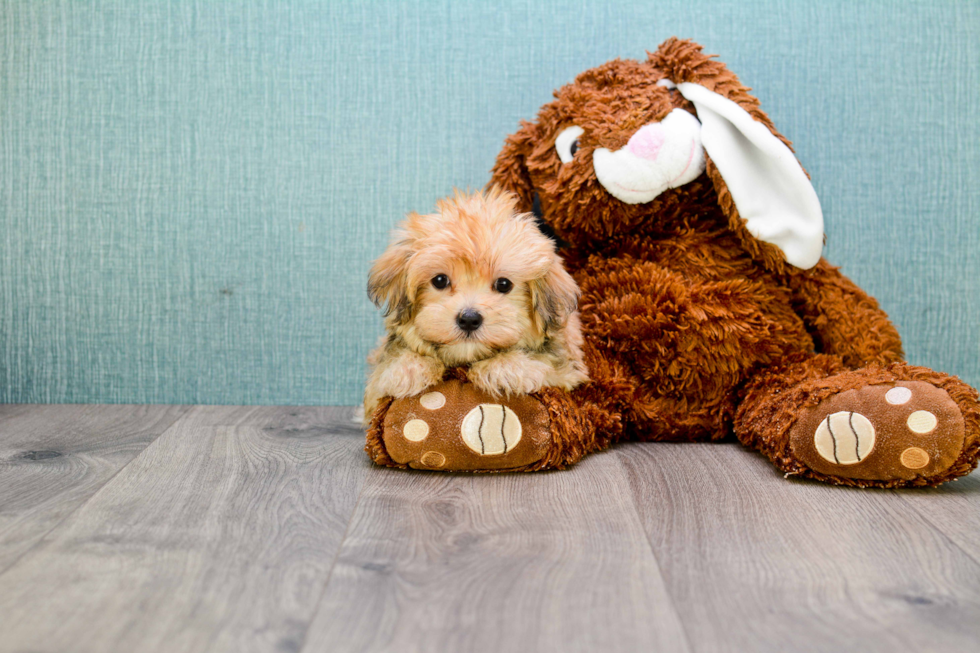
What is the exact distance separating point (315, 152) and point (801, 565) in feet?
3.94

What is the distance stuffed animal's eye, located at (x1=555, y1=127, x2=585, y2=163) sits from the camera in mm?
1367

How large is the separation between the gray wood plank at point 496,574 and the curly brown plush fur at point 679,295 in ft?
0.84

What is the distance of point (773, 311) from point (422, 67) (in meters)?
0.84

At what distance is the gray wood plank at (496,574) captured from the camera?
0.72 metres

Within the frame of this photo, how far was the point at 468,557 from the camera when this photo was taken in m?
0.88

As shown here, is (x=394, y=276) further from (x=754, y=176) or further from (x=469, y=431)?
(x=754, y=176)

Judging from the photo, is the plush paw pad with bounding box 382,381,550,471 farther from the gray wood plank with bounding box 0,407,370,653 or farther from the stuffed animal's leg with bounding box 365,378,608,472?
the gray wood plank with bounding box 0,407,370,653

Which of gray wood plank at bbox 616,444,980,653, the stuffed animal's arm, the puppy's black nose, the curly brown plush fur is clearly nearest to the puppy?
the puppy's black nose

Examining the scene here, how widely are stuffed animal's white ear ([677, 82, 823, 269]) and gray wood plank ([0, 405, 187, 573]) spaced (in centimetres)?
111

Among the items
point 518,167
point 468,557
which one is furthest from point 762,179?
point 468,557

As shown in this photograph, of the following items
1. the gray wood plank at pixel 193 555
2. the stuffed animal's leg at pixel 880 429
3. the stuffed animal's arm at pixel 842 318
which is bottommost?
the gray wood plank at pixel 193 555

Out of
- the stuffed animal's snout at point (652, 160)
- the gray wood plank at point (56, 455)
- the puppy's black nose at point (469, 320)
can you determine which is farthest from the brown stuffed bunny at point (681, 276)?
the gray wood plank at point (56, 455)

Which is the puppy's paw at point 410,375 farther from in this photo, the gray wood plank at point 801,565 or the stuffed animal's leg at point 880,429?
the stuffed animal's leg at point 880,429

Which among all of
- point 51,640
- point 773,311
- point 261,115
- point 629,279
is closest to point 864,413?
point 773,311
